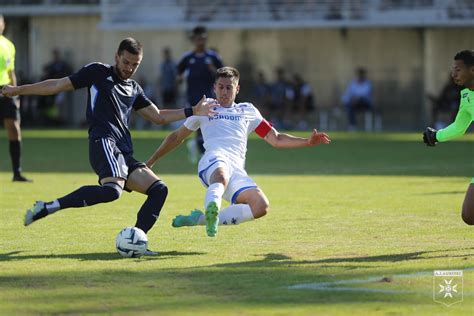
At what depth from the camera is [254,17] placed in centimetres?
4078

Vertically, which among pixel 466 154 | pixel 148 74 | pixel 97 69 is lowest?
pixel 148 74

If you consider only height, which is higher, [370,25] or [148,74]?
[370,25]

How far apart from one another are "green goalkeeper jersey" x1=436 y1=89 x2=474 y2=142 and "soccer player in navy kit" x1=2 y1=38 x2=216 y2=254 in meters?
2.22

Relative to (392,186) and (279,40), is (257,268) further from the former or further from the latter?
(279,40)

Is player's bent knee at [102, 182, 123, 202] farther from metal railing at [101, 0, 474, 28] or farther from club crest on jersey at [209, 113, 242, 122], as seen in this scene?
metal railing at [101, 0, 474, 28]

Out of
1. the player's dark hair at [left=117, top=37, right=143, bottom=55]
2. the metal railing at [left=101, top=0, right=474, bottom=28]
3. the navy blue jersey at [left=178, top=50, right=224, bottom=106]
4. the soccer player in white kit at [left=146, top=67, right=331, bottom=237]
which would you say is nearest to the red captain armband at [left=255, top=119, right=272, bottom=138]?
the soccer player in white kit at [left=146, top=67, right=331, bottom=237]

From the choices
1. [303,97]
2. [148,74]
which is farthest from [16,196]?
[148,74]

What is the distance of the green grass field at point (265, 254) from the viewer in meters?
7.82

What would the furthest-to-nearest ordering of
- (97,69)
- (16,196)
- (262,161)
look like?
(262,161), (16,196), (97,69)

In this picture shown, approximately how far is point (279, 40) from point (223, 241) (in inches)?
1225

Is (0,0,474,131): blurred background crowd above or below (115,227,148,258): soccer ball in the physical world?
below

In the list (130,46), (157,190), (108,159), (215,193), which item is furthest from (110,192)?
(130,46)

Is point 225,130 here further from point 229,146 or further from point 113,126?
point 113,126

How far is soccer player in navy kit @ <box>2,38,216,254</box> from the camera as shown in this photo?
33.4 feet
